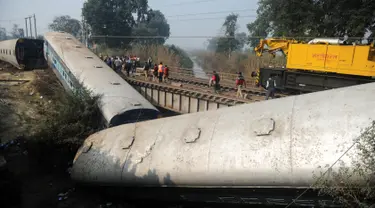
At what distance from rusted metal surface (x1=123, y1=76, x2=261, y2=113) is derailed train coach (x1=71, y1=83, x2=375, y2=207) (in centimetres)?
610

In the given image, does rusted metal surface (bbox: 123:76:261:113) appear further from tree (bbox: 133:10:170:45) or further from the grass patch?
tree (bbox: 133:10:170:45)

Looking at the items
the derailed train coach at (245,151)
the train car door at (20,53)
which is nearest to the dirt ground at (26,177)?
the derailed train coach at (245,151)

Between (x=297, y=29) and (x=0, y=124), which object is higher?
(x=297, y=29)

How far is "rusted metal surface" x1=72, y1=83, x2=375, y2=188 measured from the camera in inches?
188

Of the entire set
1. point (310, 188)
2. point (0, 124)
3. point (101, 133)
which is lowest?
point (0, 124)

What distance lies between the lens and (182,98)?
1581 cm

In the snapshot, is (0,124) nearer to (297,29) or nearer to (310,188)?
(310,188)

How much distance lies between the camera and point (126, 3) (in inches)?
2313

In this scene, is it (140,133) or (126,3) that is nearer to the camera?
(140,133)

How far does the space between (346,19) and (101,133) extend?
23388 millimetres

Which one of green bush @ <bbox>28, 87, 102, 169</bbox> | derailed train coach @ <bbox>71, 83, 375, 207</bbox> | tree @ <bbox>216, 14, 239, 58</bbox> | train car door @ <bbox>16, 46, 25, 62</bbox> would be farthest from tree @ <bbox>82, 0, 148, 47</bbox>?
derailed train coach @ <bbox>71, 83, 375, 207</bbox>

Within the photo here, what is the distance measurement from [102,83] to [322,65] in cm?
1179

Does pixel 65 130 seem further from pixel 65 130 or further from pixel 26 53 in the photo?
pixel 26 53

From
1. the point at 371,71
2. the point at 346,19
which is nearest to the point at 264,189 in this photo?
the point at 371,71
